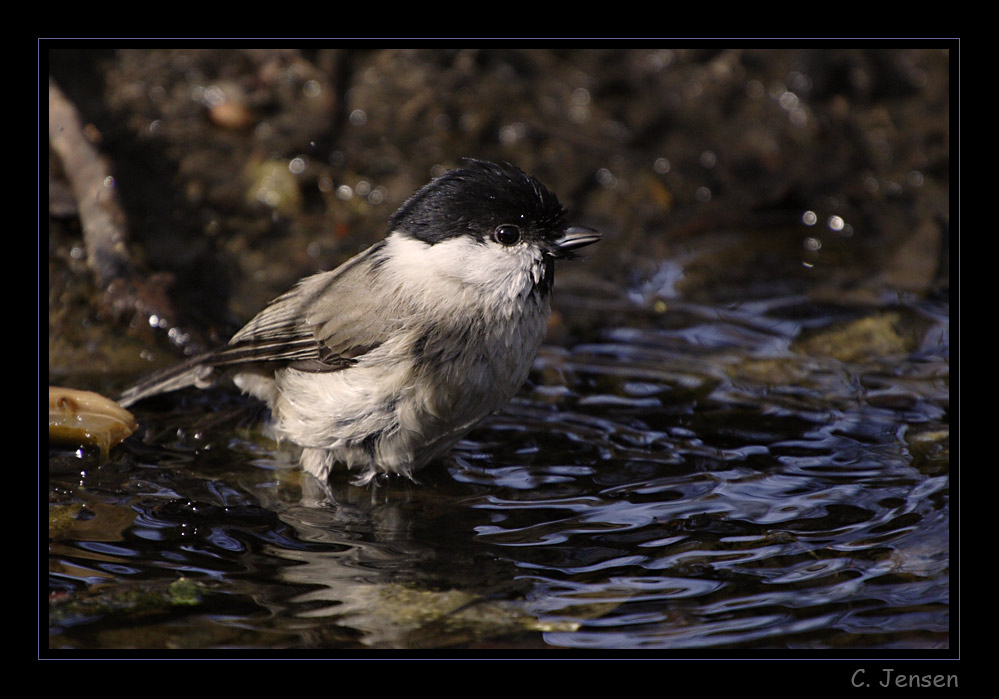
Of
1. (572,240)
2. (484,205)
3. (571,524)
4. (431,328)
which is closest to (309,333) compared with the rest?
(431,328)

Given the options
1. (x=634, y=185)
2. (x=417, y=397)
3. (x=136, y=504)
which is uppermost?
(x=634, y=185)

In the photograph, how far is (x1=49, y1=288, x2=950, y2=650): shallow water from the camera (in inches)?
125

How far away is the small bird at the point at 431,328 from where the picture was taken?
397 centimetres

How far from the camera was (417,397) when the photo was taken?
401 centimetres

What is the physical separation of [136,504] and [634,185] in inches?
179

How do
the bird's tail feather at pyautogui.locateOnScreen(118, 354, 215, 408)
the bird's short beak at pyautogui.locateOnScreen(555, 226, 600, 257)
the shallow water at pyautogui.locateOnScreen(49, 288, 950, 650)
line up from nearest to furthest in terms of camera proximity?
the shallow water at pyautogui.locateOnScreen(49, 288, 950, 650)
the bird's short beak at pyautogui.locateOnScreen(555, 226, 600, 257)
the bird's tail feather at pyautogui.locateOnScreen(118, 354, 215, 408)

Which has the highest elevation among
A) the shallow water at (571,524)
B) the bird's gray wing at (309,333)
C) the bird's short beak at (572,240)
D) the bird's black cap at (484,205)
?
the bird's black cap at (484,205)

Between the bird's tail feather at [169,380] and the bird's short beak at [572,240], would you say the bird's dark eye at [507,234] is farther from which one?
the bird's tail feather at [169,380]

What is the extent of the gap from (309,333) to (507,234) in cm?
100

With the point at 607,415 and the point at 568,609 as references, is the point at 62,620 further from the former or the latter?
the point at 607,415

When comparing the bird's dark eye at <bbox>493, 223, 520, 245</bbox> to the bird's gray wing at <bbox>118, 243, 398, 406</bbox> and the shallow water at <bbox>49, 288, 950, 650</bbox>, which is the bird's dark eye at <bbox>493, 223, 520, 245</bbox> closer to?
the bird's gray wing at <bbox>118, 243, 398, 406</bbox>

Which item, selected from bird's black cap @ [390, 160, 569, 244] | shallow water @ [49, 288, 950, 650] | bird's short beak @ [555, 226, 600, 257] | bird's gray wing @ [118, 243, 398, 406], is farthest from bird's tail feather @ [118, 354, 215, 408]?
bird's short beak @ [555, 226, 600, 257]

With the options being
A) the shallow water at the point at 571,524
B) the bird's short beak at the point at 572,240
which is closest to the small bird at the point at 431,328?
the bird's short beak at the point at 572,240

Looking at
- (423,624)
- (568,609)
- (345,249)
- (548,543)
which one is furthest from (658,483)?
(345,249)
